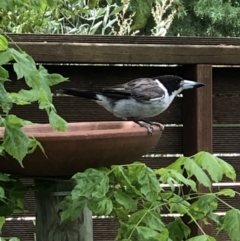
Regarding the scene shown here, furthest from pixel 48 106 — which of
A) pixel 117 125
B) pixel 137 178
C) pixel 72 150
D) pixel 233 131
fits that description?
pixel 233 131

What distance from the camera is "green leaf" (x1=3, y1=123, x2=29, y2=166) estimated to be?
3.36 ft

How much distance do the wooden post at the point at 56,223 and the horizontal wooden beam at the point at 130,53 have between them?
0.50 metres

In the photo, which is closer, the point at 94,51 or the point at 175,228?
the point at 175,228

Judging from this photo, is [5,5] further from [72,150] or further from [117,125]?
[117,125]

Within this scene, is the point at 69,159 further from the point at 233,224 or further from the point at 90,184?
the point at 233,224

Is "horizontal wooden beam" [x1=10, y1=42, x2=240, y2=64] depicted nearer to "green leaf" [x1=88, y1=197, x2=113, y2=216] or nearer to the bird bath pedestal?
the bird bath pedestal

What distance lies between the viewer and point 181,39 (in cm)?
187

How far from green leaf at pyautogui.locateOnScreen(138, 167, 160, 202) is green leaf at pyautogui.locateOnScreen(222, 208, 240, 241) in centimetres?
16

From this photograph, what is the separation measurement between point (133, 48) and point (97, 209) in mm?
697

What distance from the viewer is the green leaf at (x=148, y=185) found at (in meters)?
1.21

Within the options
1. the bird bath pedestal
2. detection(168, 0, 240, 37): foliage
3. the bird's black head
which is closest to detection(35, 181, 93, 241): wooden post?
the bird bath pedestal

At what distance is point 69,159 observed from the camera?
1223 millimetres

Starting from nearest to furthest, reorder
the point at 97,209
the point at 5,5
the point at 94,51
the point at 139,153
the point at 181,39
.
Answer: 1. the point at 5,5
2. the point at 97,209
3. the point at 139,153
4. the point at 94,51
5. the point at 181,39

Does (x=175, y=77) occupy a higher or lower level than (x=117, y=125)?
higher
